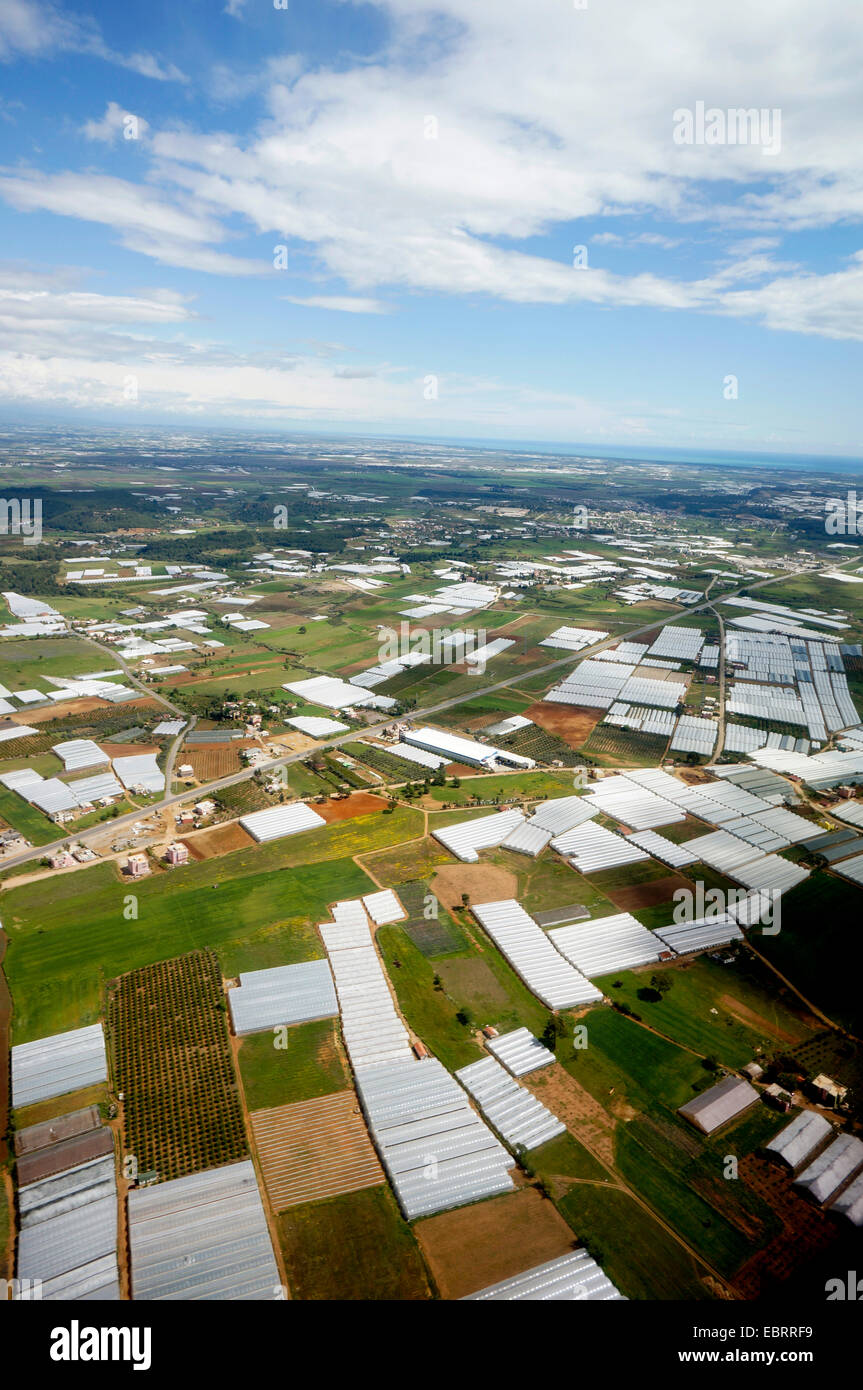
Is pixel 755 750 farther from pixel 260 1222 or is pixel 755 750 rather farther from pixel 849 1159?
pixel 260 1222

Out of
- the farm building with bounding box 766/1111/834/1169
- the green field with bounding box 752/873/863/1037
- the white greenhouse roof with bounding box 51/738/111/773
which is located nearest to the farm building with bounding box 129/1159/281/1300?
the farm building with bounding box 766/1111/834/1169

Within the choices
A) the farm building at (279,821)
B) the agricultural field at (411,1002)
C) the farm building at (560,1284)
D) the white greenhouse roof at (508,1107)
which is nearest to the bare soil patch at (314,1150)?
the agricultural field at (411,1002)

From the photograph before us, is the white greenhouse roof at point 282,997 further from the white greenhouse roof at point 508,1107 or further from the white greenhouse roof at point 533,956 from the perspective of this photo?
the white greenhouse roof at point 533,956

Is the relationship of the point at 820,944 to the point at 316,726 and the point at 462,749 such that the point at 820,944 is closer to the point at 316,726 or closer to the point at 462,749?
the point at 462,749

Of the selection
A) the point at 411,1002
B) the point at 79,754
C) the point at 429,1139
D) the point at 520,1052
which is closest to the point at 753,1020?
the point at 520,1052

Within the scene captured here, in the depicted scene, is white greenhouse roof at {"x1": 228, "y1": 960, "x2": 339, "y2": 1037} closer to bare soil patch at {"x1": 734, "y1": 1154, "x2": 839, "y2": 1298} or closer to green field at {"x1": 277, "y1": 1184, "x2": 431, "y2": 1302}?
green field at {"x1": 277, "y1": 1184, "x2": 431, "y2": 1302}
